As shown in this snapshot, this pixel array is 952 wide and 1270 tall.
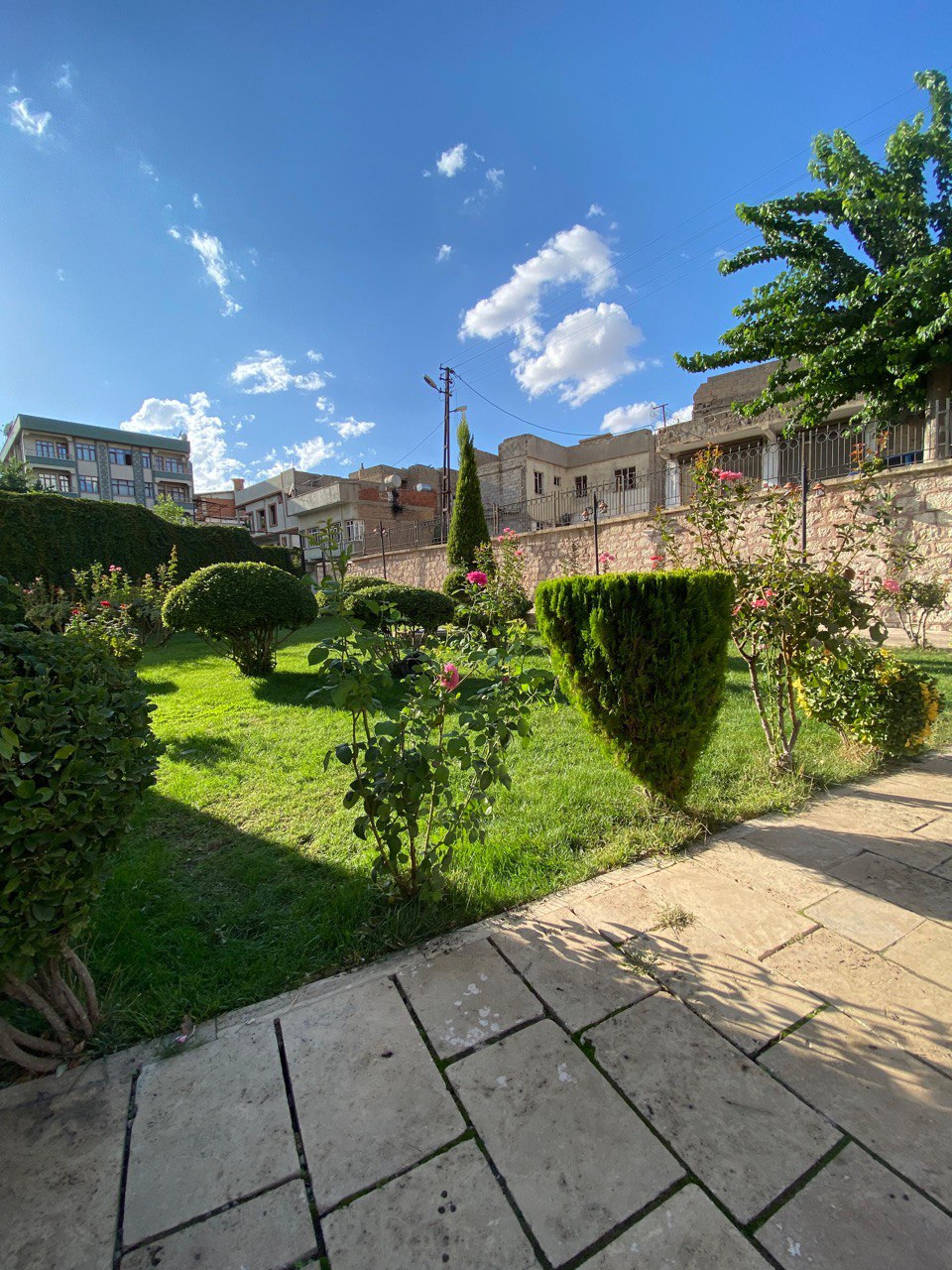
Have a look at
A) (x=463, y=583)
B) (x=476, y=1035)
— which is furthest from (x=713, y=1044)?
(x=463, y=583)

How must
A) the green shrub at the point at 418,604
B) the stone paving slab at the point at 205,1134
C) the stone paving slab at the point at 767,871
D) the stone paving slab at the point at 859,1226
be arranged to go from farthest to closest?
the green shrub at the point at 418,604, the stone paving slab at the point at 767,871, the stone paving slab at the point at 205,1134, the stone paving slab at the point at 859,1226

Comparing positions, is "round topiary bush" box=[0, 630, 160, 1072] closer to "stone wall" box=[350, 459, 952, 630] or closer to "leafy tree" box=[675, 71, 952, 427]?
"stone wall" box=[350, 459, 952, 630]

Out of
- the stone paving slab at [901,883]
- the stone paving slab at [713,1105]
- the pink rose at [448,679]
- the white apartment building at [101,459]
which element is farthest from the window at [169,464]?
the stone paving slab at [713,1105]

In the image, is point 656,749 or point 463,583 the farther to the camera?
point 463,583

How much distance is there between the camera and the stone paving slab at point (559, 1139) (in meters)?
1.02

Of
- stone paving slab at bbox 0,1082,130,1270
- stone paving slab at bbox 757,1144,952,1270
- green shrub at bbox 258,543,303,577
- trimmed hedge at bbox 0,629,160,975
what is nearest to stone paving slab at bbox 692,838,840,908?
stone paving slab at bbox 757,1144,952,1270

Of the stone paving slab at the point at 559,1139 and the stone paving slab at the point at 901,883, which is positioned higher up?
the stone paving slab at the point at 901,883

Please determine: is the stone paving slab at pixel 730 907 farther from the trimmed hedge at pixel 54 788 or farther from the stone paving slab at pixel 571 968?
the trimmed hedge at pixel 54 788

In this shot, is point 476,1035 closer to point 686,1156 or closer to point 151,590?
point 686,1156

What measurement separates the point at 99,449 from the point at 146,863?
48.4 meters

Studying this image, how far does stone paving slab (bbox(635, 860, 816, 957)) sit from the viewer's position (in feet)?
5.97

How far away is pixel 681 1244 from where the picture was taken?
3.15 ft

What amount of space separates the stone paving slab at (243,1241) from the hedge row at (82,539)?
1355 cm

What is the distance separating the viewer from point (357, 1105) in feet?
4.13
